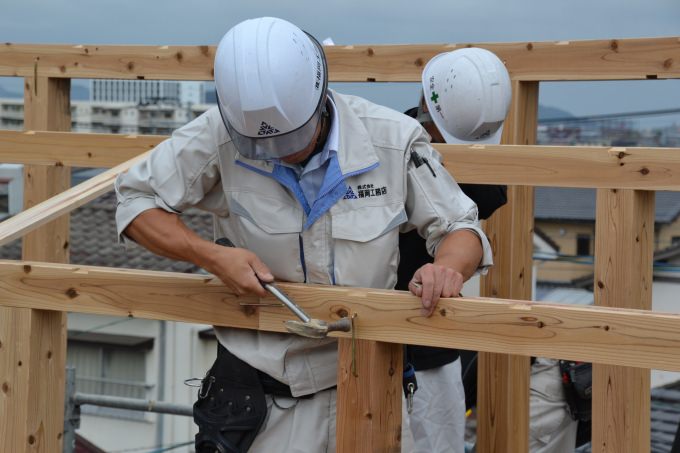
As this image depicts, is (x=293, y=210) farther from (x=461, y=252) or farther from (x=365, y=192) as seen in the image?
(x=461, y=252)

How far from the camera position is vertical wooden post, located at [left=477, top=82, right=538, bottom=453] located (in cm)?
473

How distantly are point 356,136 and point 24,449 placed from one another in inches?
53.4

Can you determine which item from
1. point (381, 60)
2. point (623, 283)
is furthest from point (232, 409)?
point (381, 60)

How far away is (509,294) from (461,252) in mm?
2021

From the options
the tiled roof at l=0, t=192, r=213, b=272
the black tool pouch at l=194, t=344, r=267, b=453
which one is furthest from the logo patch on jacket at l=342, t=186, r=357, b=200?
the tiled roof at l=0, t=192, r=213, b=272

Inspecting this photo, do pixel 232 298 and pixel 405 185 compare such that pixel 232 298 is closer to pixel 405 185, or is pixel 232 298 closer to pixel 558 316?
pixel 405 185

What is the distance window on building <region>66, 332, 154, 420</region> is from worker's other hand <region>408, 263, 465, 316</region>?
18940mm

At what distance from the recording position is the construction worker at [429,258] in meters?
4.04

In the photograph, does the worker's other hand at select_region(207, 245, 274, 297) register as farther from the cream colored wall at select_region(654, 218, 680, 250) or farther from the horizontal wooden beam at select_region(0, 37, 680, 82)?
the cream colored wall at select_region(654, 218, 680, 250)

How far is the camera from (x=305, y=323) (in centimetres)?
254

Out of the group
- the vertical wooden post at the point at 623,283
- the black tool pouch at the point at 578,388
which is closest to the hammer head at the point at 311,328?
the vertical wooden post at the point at 623,283

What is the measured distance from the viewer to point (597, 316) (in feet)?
7.93

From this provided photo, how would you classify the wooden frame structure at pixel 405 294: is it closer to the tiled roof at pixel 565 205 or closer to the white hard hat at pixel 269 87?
the white hard hat at pixel 269 87

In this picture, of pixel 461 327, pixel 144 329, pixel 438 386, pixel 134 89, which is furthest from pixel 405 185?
pixel 134 89
